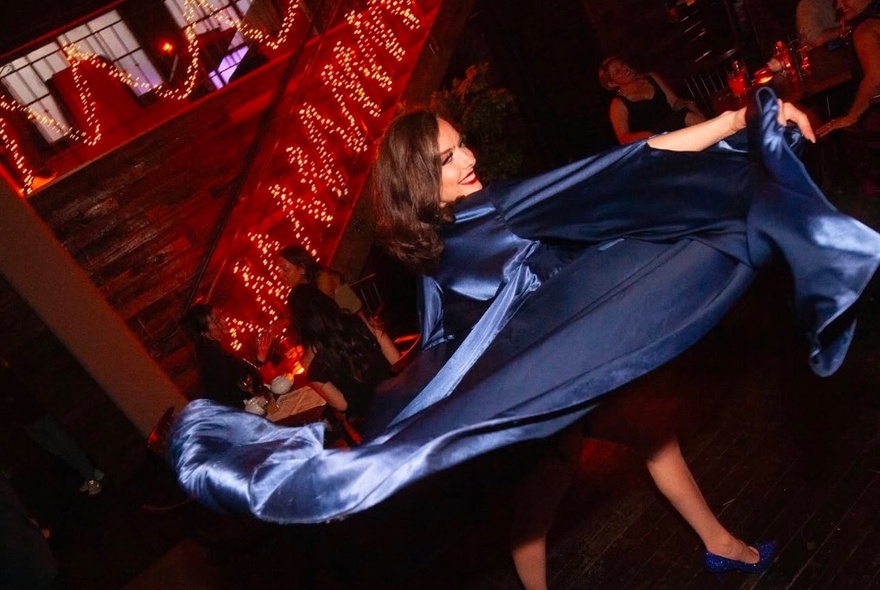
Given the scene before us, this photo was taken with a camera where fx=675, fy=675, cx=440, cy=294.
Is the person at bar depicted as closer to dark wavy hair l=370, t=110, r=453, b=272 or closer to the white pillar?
dark wavy hair l=370, t=110, r=453, b=272

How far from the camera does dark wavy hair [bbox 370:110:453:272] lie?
7.41 ft

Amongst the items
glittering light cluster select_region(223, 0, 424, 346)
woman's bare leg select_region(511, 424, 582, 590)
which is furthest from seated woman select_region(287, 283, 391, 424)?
glittering light cluster select_region(223, 0, 424, 346)

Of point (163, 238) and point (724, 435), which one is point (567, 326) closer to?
point (724, 435)

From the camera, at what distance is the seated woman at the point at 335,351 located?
3.69 metres

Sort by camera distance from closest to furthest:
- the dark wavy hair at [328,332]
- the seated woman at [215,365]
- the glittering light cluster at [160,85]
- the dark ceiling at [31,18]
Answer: the dark wavy hair at [328,332]
the seated woman at [215,365]
the dark ceiling at [31,18]
the glittering light cluster at [160,85]

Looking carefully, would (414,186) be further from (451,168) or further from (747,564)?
(747,564)

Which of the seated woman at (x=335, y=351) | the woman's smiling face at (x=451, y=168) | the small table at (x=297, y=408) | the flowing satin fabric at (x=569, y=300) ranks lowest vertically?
the small table at (x=297, y=408)

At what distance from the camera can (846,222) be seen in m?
1.60

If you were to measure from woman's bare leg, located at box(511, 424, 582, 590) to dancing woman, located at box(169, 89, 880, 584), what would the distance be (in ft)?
1.94

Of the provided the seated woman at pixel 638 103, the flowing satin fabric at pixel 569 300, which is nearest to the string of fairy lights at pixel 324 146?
the seated woman at pixel 638 103

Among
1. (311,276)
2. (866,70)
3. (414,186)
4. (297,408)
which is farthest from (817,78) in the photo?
(297,408)

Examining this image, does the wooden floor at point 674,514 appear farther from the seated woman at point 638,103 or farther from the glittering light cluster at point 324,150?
the glittering light cluster at point 324,150

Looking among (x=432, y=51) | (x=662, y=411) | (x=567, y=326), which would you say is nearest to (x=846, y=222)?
(x=567, y=326)

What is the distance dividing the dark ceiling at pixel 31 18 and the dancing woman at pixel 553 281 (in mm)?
5533
